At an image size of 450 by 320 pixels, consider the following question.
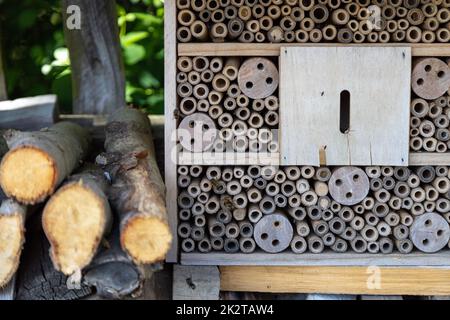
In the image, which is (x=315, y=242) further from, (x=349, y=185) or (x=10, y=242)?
(x=10, y=242)

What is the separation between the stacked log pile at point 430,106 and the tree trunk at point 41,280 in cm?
156

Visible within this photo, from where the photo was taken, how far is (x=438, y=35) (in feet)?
11.0

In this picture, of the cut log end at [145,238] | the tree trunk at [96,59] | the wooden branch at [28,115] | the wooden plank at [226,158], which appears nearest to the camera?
the cut log end at [145,238]

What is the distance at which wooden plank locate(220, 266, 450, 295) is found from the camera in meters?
3.50

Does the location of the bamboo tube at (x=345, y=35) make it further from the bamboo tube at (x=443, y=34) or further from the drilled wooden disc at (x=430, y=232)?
the drilled wooden disc at (x=430, y=232)

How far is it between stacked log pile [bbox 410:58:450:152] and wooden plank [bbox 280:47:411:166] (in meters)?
0.06

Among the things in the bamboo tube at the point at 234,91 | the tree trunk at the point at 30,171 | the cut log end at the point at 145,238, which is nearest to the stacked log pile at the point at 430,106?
the bamboo tube at the point at 234,91

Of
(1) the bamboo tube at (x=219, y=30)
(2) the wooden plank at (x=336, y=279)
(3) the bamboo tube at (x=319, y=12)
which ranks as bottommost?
(2) the wooden plank at (x=336, y=279)

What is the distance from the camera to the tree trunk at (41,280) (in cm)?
291

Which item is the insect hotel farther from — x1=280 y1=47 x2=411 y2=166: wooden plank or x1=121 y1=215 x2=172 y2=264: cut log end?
x1=121 y1=215 x2=172 y2=264: cut log end

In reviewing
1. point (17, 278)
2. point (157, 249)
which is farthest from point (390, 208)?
point (17, 278)

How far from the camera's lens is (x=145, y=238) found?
2.68 metres

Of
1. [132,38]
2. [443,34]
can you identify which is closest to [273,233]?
[443,34]

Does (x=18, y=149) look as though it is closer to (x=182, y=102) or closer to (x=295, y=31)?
(x=182, y=102)
